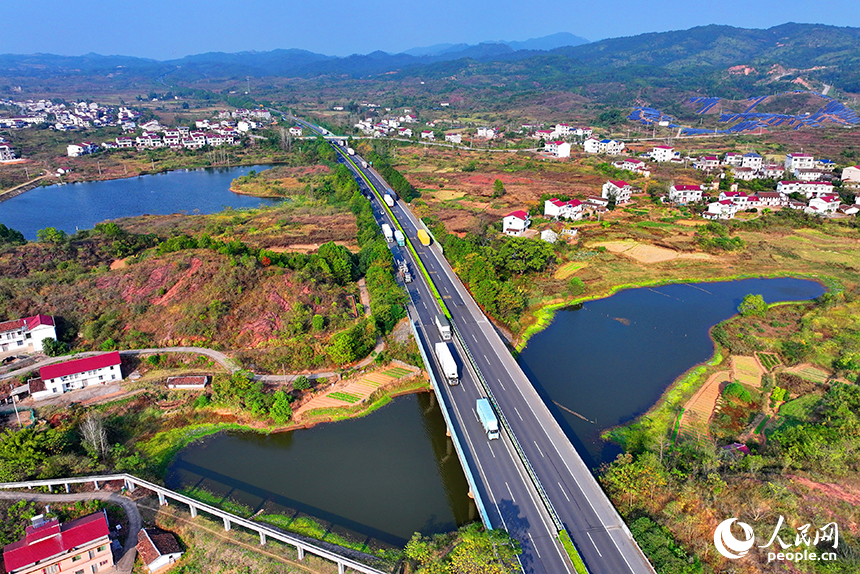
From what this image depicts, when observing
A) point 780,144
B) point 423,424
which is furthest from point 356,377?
point 780,144

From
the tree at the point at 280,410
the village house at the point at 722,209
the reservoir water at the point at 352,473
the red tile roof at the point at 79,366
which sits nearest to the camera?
the reservoir water at the point at 352,473

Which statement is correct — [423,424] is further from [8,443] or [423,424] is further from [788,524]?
[8,443]

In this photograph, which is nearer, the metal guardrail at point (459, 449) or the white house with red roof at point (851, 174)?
the metal guardrail at point (459, 449)

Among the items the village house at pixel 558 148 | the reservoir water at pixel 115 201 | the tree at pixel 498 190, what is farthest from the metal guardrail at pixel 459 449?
the village house at pixel 558 148

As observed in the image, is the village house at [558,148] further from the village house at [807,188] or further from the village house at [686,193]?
the village house at [807,188]

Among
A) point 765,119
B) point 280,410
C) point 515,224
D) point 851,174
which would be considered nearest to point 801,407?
point 280,410

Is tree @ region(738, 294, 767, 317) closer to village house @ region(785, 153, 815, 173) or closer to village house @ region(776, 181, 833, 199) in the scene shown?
village house @ region(776, 181, 833, 199)
